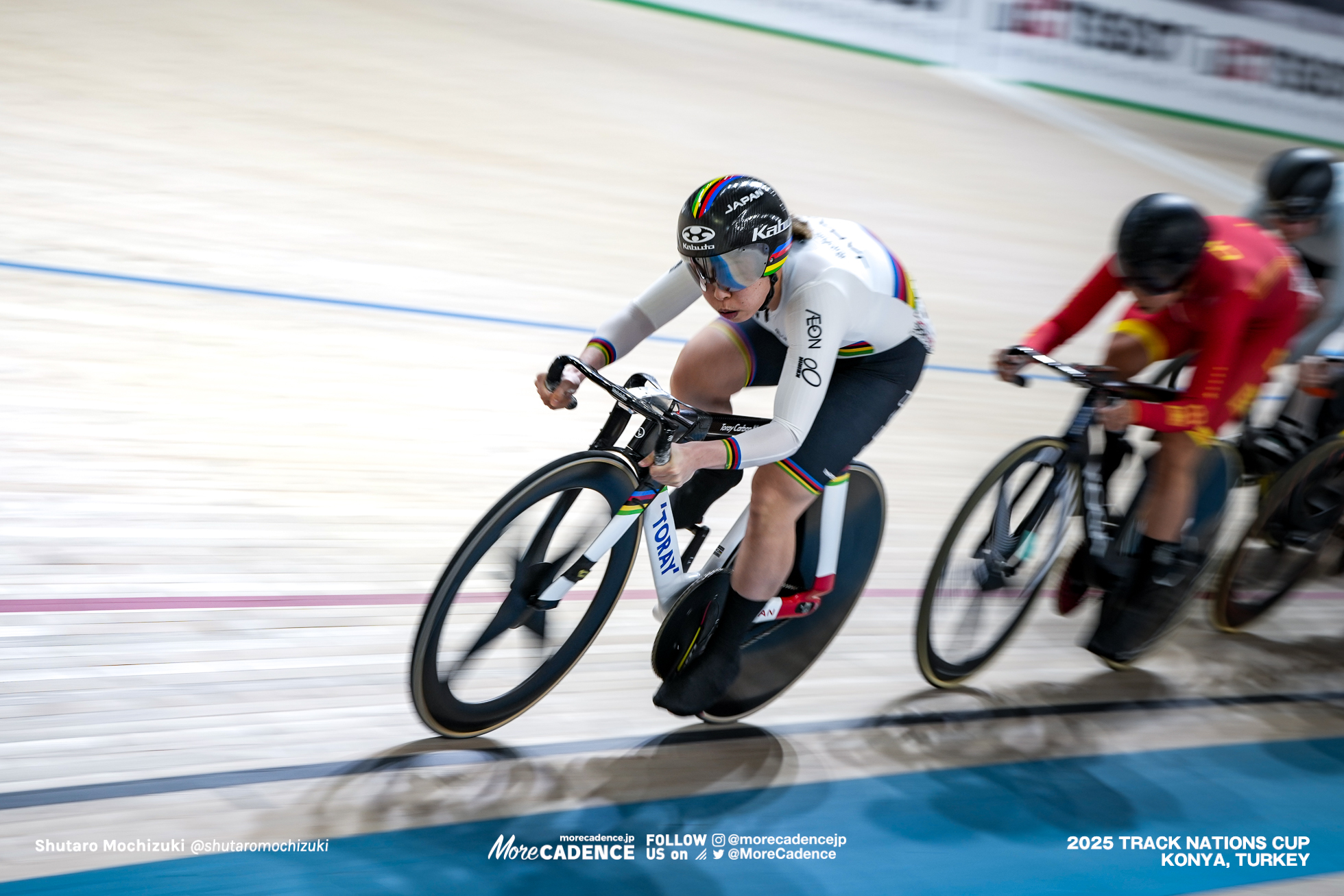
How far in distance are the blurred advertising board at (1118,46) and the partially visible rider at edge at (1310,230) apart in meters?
7.04

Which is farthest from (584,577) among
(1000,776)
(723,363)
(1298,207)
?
(1298,207)

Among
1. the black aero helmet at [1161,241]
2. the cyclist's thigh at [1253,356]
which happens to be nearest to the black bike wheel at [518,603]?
the black aero helmet at [1161,241]

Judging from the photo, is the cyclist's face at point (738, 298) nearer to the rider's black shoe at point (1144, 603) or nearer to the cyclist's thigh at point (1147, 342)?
the cyclist's thigh at point (1147, 342)

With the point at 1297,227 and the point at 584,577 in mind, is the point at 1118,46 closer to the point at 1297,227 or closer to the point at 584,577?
the point at 1297,227

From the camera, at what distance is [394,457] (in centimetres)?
310

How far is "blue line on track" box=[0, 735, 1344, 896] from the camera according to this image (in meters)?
1.70

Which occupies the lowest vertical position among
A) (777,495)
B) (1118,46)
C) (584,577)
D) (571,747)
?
(571,747)

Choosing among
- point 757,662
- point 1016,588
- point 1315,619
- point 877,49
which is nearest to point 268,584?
point 757,662

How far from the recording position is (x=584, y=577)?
198cm

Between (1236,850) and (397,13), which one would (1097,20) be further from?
(1236,850)

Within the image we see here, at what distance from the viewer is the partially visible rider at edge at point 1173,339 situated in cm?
228

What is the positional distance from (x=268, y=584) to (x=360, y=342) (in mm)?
1465

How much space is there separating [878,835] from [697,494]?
0.78m

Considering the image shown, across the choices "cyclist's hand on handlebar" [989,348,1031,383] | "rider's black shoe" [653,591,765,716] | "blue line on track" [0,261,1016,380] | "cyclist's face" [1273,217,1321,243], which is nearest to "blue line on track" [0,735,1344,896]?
"rider's black shoe" [653,591,765,716]
